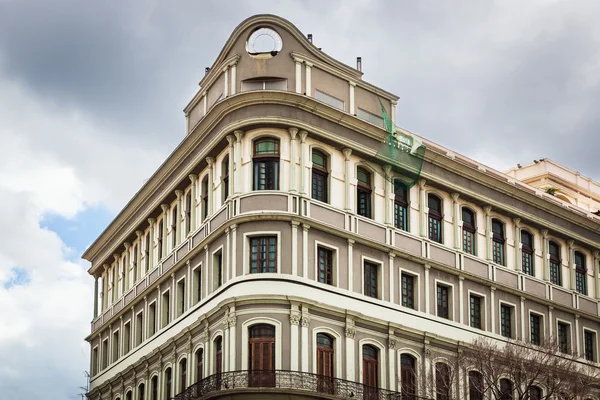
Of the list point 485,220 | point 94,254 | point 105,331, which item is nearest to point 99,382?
point 105,331

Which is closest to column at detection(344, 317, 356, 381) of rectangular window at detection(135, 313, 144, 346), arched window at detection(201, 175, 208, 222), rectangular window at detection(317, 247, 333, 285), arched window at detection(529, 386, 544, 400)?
rectangular window at detection(317, 247, 333, 285)

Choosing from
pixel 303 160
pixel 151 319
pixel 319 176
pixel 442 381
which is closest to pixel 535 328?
pixel 442 381

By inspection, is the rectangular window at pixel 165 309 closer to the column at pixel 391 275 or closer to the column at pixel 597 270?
the column at pixel 391 275

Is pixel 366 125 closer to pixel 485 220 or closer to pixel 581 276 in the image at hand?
pixel 485 220

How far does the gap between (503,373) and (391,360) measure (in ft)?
16.4

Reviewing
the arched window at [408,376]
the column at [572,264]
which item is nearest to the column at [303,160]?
the arched window at [408,376]

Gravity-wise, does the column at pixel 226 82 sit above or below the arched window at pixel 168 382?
above

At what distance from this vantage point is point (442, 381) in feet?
198

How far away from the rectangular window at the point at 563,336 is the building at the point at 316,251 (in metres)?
0.09

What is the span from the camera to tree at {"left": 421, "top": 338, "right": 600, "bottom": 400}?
56531 millimetres

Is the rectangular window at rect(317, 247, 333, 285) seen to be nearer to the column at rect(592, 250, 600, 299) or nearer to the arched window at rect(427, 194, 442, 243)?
the arched window at rect(427, 194, 442, 243)

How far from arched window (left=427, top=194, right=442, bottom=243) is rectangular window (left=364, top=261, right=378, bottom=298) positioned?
423 cm

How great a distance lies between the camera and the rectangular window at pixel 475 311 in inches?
2522

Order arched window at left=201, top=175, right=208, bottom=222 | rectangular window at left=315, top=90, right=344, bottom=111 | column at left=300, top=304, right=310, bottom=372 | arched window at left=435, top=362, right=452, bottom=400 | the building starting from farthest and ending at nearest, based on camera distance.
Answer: arched window at left=201, top=175, right=208, bottom=222
rectangular window at left=315, top=90, right=344, bottom=111
arched window at left=435, top=362, right=452, bottom=400
the building
column at left=300, top=304, right=310, bottom=372
